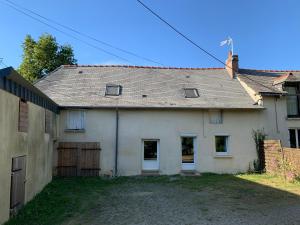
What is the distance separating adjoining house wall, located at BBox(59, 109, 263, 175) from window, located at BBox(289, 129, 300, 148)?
7.80 ft

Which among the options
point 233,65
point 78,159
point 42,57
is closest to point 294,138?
point 233,65

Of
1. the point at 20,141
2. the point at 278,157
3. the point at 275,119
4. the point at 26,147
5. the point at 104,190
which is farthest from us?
the point at 275,119

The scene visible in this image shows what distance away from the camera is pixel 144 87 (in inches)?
685

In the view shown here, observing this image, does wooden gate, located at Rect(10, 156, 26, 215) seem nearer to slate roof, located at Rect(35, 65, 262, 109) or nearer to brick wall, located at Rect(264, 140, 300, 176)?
slate roof, located at Rect(35, 65, 262, 109)

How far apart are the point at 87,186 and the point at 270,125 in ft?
33.4

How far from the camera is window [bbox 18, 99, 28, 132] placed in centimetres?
787

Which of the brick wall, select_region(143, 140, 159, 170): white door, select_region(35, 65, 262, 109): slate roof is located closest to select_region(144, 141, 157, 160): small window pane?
select_region(143, 140, 159, 170): white door

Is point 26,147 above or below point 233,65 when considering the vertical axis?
below

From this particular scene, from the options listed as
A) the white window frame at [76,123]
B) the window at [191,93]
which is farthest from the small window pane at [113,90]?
the window at [191,93]

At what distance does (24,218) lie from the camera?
7.30 meters

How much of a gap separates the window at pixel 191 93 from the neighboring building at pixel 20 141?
816 centimetres

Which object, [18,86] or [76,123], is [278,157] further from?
[18,86]

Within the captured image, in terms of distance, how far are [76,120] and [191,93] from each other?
6.48m

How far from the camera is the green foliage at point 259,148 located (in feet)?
51.3
